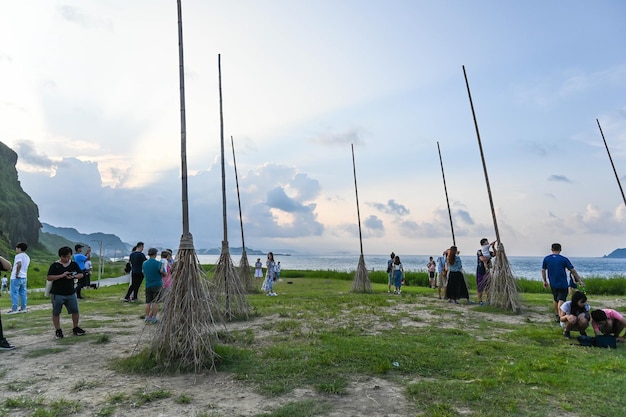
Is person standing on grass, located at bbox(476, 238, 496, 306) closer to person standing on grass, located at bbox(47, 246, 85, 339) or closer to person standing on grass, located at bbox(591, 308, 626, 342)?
person standing on grass, located at bbox(591, 308, 626, 342)

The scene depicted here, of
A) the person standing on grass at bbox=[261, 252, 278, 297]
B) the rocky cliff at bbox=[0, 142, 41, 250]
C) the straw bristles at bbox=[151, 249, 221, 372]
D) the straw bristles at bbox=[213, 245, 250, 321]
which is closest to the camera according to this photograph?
the straw bristles at bbox=[151, 249, 221, 372]

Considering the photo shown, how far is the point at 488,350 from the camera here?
650 centimetres

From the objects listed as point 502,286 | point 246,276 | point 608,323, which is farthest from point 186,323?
point 246,276

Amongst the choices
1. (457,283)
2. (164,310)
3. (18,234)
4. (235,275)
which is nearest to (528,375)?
(164,310)

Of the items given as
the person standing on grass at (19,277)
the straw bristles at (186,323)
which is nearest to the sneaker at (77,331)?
the straw bristles at (186,323)

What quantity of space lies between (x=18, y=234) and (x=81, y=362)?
75.6 metres

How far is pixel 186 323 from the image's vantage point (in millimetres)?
5977

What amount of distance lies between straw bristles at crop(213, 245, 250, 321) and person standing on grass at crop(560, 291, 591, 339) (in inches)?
267

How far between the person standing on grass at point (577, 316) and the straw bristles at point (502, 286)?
344 cm

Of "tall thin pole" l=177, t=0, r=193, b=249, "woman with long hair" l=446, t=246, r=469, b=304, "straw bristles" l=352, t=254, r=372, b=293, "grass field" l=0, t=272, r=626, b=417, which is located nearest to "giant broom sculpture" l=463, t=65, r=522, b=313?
"woman with long hair" l=446, t=246, r=469, b=304

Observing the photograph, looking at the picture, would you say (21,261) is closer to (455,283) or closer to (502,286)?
(455,283)

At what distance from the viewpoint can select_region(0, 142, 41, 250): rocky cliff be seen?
64.9 metres

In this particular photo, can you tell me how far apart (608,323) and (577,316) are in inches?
18.4

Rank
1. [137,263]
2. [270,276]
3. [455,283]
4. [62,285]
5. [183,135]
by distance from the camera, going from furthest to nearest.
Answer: [270,276] < [455,283] < [137,263] < [62,285] < [183,135]
